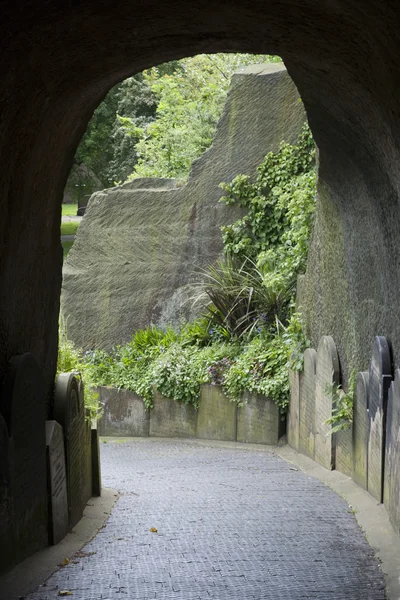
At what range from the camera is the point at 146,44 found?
463cm

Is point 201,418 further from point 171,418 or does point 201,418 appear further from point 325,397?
point 325,397

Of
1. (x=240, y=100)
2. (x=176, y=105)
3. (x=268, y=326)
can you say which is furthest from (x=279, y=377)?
(x=176, y=105)

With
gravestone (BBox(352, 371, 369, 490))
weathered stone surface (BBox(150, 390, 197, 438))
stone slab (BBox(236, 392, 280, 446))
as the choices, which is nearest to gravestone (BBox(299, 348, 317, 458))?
stone slab (BBox(236, 392, 280, 446))

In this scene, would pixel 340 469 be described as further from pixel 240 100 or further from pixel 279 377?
pixel 240 100

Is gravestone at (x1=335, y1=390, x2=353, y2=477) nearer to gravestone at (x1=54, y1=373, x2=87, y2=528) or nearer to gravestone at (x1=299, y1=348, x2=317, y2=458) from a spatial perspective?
gravestone at (x1=299, y1=348, x2=317, y2=458)

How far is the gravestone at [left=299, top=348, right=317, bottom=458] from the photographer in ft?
27.5

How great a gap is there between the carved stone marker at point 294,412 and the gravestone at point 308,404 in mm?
130

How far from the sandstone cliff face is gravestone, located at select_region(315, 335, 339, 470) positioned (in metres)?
4.40

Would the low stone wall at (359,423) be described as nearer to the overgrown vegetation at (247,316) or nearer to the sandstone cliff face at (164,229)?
the overgrown vegetation at (247,316)

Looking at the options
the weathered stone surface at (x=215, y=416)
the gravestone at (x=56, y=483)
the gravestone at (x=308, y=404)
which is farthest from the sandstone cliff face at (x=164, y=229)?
the gravestone at (x=56, y=483)

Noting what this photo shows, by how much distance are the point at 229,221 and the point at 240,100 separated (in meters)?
1.74

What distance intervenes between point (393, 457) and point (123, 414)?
636 cm

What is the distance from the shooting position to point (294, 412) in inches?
366

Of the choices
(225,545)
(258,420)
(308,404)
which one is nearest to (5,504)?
(225,545)
